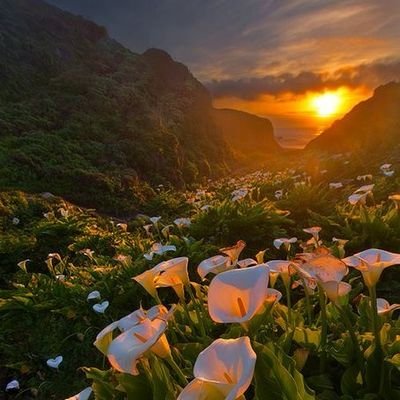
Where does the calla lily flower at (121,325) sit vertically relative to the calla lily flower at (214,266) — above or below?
below

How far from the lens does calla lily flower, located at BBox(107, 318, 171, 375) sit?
1.65m

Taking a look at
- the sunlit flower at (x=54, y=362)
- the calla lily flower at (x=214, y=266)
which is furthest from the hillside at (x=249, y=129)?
the calla lily flower at (x=214, y=266)

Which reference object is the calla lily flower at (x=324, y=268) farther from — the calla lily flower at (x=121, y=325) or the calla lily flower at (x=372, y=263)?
the calla lily flower at (x=121, y=325)


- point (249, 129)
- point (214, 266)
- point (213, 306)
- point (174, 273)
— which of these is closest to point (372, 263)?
point (213, 306)

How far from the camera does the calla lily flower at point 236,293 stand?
176cm

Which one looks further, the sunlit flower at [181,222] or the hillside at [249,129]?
the hillside at [249,129]

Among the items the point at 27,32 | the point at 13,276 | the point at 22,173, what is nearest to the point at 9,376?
the point at 13,276

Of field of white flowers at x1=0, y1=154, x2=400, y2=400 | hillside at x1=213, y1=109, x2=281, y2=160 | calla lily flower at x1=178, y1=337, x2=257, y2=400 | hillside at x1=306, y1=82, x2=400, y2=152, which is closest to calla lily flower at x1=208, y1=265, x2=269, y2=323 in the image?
field of white flowers at x1=0, y1=154, x2=400, y2=400

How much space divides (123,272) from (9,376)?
1695 mm

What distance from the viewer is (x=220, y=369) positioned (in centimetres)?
154

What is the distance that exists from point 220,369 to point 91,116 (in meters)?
24.5

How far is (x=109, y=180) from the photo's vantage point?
16250 mm

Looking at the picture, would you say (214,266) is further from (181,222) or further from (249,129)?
(249,129)

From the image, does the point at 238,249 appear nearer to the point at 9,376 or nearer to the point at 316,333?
the point at 316,333
